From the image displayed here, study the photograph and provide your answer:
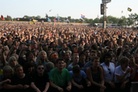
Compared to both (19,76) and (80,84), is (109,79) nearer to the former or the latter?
(80,84)

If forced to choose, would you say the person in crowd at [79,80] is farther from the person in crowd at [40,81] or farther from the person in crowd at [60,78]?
the person in crowd at [40,81]

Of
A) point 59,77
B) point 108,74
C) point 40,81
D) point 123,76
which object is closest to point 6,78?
point 40,81

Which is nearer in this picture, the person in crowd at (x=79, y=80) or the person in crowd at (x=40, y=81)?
the person in crowd at (x=40, y=81)

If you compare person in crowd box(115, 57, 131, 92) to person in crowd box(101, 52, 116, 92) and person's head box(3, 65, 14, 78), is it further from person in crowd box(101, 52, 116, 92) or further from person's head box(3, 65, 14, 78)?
person's head box(3, 65, 14, 78)

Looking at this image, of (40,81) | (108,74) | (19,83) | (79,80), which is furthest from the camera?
(108,74)

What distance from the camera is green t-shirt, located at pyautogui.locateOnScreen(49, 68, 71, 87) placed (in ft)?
21.6

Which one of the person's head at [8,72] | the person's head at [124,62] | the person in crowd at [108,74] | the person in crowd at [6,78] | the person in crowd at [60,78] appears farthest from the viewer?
the person's head at [124,62]

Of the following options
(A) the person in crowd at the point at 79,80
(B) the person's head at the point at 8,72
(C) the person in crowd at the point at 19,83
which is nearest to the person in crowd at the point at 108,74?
(A) the person in crowd at the point at 79,80

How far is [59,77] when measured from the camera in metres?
6.65

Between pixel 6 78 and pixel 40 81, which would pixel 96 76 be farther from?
pixel 6 78

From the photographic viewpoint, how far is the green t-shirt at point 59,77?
6.60 metres

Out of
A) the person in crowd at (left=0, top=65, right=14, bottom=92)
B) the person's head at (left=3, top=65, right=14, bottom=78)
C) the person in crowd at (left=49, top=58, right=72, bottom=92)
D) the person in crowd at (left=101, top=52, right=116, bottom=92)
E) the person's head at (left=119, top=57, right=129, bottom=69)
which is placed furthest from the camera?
the person's head at (left=119, top=57, right=129, bottom=69)

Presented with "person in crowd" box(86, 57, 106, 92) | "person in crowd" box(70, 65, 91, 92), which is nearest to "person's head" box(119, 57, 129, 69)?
"person in crowd" box(86, 57, 106, 92)

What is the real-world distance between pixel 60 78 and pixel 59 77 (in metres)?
0.03
